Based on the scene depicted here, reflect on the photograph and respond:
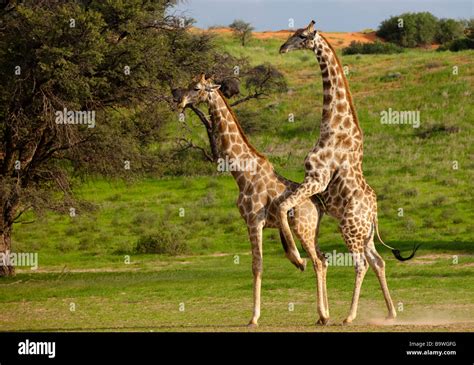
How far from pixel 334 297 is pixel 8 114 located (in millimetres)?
9890

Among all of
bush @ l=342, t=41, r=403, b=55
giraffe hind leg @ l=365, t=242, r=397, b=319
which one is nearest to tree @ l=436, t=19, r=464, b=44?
bush @ l=342, t=41, r=403, b=55

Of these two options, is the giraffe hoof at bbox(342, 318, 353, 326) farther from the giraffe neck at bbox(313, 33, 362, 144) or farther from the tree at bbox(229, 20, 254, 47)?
the tree at bbox(229, 20, 254, 47)

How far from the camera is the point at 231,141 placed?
16.7m

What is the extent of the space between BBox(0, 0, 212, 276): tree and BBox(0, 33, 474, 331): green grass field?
149cm

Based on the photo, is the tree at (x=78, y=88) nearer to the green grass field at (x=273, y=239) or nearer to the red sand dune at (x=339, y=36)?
the green grass field at (x=273, y=239)

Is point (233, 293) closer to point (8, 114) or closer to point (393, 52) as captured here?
point (8, 114)

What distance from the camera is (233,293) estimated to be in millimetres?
23391

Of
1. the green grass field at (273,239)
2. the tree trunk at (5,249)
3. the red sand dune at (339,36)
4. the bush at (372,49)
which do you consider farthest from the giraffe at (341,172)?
the red sand dune at (339,36)

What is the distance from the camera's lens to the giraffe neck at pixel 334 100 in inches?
634

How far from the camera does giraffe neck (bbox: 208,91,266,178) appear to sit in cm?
1648

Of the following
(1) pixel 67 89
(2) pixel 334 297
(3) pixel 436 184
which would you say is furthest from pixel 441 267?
(3) pixel 436 184

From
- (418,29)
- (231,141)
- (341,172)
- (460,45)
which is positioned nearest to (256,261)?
(341,172)

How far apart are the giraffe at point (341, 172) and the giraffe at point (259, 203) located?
324 millimetres
